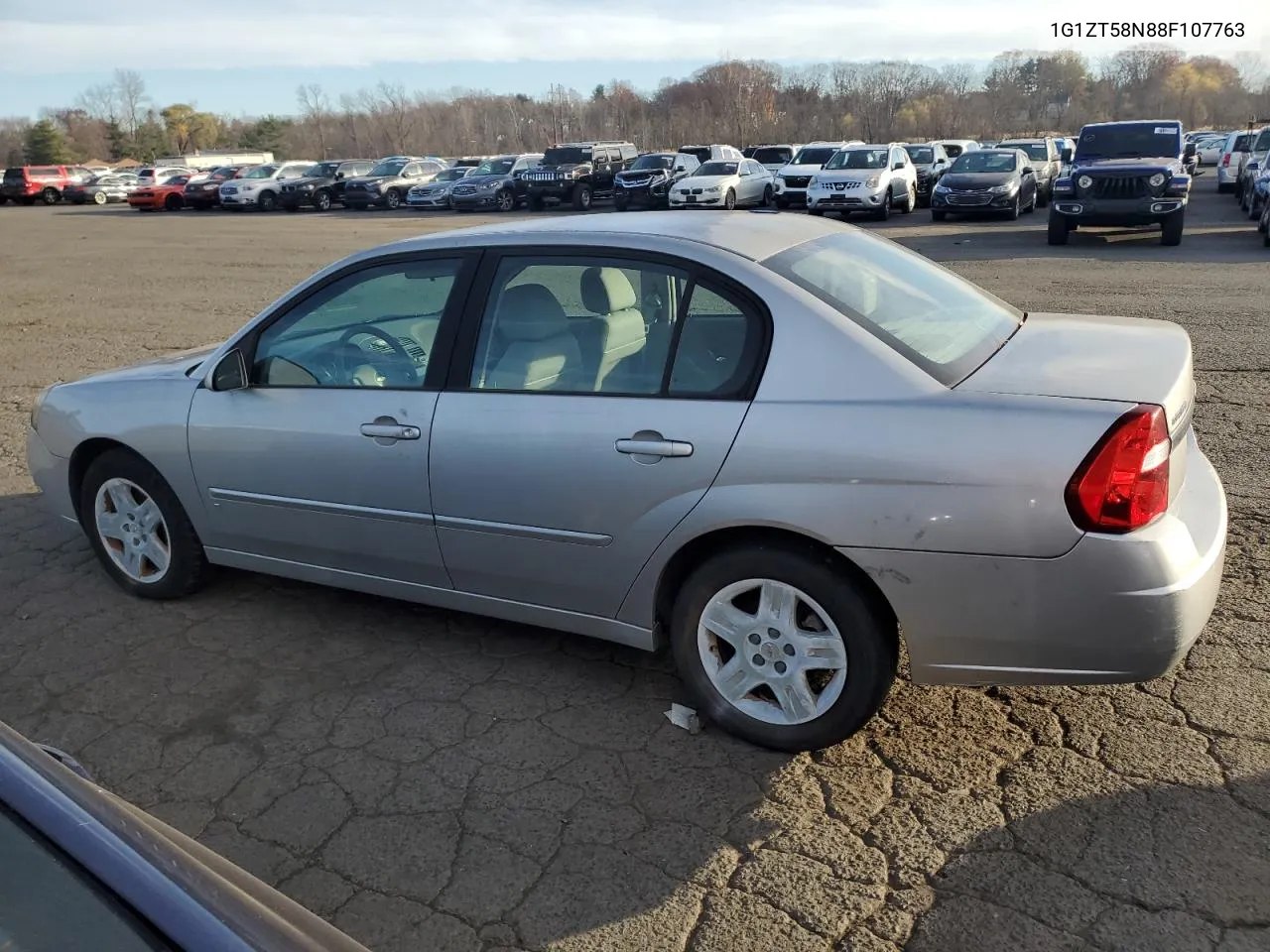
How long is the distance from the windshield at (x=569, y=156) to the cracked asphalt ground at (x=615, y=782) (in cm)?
2855

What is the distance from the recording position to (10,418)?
325 inches

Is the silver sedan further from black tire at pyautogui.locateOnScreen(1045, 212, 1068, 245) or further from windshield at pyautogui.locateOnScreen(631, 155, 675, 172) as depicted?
windshield at pyautogui.locateOnScreen(631, 155, 675, 172)

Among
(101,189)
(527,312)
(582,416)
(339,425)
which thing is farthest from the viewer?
(101,189)

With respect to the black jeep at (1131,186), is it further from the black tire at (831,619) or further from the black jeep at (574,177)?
the black jeep at (574,177)

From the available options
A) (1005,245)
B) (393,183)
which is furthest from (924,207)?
(393,183)

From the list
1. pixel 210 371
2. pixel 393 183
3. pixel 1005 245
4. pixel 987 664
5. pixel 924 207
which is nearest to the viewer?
pixel 987 664

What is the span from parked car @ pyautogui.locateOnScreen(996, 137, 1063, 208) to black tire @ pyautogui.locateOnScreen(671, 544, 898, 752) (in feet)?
81.7

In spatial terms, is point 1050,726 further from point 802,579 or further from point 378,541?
point 378,541

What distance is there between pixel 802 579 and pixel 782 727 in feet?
1.76

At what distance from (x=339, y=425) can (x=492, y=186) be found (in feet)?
102

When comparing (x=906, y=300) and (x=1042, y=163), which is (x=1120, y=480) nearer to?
(x=906, y=300)

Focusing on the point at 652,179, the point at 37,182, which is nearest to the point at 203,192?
the point at 37,182

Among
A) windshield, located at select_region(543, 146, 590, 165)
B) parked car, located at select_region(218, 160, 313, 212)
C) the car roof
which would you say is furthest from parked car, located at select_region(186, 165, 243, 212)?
the car roof

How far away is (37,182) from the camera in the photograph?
48344 millimetres
